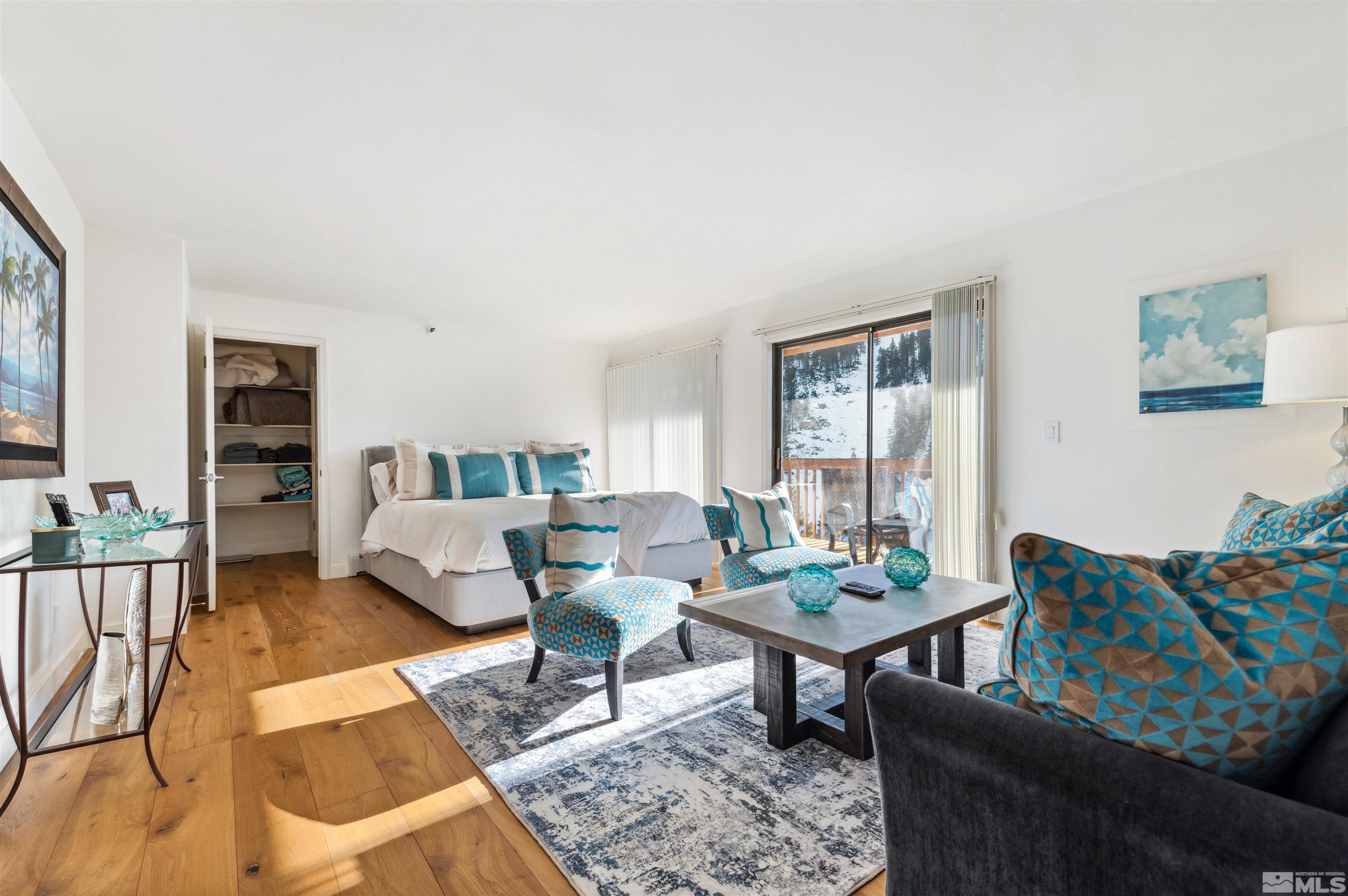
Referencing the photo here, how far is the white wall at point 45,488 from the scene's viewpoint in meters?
2.10

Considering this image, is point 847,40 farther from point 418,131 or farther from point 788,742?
point 788,742

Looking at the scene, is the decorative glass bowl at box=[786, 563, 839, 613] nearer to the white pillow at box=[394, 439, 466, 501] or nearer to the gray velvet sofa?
the gray velvet sofa

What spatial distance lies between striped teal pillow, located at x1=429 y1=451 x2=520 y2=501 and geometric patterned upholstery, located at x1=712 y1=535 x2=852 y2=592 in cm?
229

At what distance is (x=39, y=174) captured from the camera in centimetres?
244

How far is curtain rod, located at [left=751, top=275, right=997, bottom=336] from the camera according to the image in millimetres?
3568

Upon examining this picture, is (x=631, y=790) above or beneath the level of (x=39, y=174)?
beneath

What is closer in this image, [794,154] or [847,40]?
[847,40]

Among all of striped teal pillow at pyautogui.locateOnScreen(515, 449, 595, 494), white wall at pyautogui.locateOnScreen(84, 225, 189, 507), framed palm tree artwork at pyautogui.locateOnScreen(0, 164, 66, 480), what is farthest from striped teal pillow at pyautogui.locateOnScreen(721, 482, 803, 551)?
white wall at pyautogui.locateOnScreen(84, 225, 189, 507)

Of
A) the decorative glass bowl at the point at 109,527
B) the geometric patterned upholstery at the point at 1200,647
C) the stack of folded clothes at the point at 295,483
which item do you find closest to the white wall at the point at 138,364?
the decorative glass bowl at the point at 109,527

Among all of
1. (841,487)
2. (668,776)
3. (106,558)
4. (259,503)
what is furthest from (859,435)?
(259,503)

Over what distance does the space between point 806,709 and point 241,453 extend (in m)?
5.84

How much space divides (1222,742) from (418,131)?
2.81 meters

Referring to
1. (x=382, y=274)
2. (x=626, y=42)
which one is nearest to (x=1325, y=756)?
(x=626, y=42)

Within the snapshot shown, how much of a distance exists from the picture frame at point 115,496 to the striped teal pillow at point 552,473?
98.0 inches
